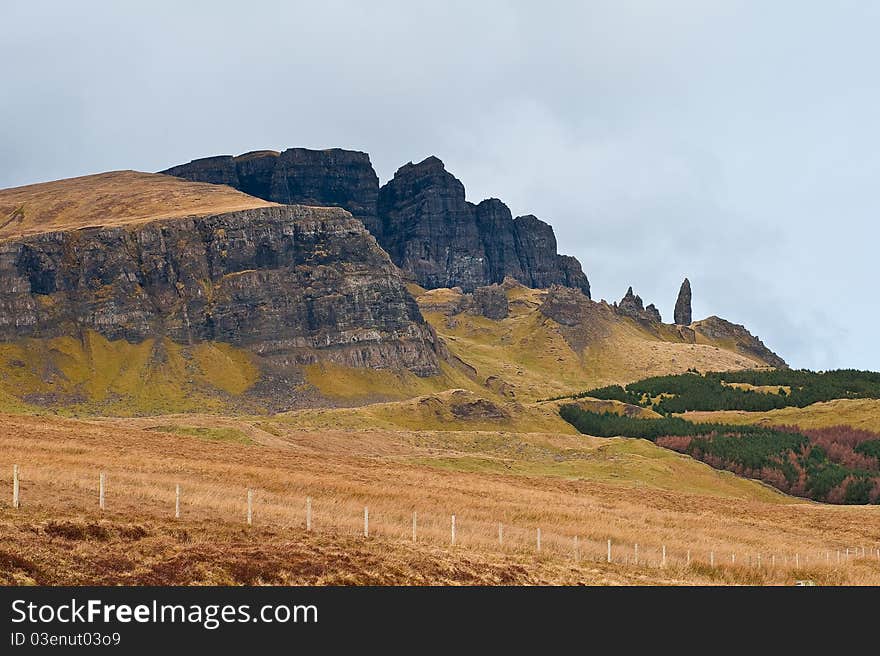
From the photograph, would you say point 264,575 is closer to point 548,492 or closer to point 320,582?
point 320,582

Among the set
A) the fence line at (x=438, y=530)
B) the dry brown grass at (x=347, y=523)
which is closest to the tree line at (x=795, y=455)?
the dry brown grass at (x=347, y=523)

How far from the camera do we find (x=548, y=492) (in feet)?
290

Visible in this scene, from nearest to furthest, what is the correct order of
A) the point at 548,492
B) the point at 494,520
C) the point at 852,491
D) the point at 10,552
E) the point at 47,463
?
the point at 10,552
the point at 47,463
the point at 494,520
the point at 548,492
the point at 852,491

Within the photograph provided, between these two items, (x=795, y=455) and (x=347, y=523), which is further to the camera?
(x=795, y=455)

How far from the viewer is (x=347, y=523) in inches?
1827

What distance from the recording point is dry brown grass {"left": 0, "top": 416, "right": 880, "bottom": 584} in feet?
99.8

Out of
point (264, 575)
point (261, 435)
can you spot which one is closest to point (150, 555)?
point (264, 575)

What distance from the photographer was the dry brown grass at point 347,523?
99.8 ft

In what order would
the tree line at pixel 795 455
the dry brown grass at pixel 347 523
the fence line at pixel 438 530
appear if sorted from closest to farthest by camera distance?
the dry brown grass at pixel 347 523 < the fence line at pixel 438 530 < the tree line at pixel 795 455

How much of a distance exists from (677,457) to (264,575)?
5317 inches

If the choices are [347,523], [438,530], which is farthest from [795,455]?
[347,523]

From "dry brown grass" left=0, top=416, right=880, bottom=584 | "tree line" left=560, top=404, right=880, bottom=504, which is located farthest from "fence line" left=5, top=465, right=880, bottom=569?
"tree line" left=560, top=404, right=880, bottom=504

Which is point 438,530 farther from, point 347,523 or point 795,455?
point 795,455

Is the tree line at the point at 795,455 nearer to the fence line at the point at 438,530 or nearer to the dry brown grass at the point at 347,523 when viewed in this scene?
the dry brown grass at the point at 347,523
